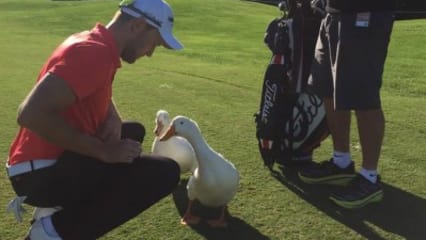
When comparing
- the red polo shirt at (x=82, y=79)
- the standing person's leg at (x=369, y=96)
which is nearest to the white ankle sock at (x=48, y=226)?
the red polo shirt at (x=82, y=79)

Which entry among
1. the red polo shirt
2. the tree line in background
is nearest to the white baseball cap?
the red polo shirt

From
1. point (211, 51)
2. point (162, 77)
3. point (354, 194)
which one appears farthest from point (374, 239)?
point (211, 51)

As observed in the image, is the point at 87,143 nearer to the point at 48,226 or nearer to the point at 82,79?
the point at 82,79

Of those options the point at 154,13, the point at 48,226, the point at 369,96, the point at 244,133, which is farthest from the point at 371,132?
the point at 48,226

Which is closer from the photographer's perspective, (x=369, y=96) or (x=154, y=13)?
(x=154, y=13)

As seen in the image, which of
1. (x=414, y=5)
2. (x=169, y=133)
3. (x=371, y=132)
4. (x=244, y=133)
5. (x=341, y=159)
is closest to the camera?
(x=169, y=133)

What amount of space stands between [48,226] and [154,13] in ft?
3.27

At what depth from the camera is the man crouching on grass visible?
244 cm

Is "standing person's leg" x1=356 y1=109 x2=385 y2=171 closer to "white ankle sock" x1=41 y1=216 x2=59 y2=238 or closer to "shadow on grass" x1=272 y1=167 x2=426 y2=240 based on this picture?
"shadow on grass" x1=272 y1=167 x2=426 y2=240

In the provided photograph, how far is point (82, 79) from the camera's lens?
2.44 metres

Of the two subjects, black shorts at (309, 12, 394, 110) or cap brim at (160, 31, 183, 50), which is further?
black shorts at (309, 12, 394, 110)

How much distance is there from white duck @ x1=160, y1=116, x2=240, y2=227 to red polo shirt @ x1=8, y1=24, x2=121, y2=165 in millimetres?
760

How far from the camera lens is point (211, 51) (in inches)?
459

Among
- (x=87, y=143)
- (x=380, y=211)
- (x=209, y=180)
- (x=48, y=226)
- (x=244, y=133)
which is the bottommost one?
(x=244, y=133)
